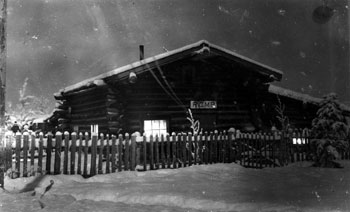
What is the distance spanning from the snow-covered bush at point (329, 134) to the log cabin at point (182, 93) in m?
4.20

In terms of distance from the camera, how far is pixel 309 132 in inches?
456

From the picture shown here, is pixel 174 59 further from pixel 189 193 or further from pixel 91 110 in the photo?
pixel 189 193

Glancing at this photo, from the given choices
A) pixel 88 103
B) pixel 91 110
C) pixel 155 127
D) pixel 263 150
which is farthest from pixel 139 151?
pixel 88 103

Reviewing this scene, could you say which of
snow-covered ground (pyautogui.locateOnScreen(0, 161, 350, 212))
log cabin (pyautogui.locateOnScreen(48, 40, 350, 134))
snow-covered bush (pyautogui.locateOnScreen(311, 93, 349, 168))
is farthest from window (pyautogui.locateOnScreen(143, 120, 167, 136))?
snow-covered bush (pyautogui.locateOnScreen(311, 93, 349, 168))

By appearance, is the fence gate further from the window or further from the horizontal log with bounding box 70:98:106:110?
the horizontal log with bounding box 70:98:106:110

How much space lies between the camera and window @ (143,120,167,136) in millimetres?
13727

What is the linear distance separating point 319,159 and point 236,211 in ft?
21.9

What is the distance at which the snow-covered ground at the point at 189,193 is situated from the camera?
5328 mm

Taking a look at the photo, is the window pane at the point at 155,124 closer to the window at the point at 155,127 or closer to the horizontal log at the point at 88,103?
the window at the point at 155,127

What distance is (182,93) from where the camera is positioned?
14164 millimetres

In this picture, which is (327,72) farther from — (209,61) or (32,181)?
(32,181)

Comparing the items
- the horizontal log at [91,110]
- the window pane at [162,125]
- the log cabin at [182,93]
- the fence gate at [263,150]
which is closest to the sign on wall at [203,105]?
the log cabin at [182,93]

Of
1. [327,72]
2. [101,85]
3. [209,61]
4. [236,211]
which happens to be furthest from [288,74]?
[236,211]

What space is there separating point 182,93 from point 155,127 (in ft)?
6.70
